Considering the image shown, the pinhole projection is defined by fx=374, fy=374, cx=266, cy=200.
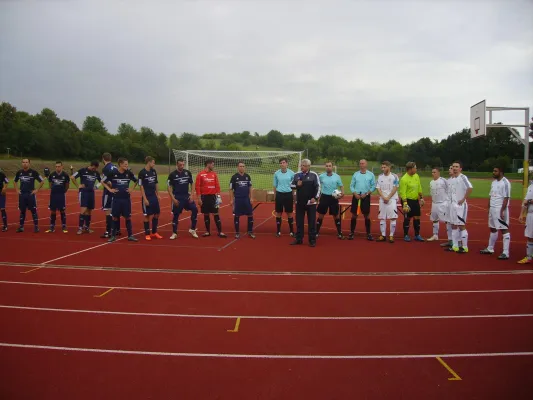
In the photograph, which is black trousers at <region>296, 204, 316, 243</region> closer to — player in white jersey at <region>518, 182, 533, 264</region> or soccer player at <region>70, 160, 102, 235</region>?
player in white jersey at <region>518, 182, 533, 264</region>

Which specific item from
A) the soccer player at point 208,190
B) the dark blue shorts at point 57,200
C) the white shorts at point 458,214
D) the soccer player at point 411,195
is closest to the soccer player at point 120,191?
the soccer player at point 208,190

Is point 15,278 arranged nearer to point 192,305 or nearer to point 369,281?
point 192,305

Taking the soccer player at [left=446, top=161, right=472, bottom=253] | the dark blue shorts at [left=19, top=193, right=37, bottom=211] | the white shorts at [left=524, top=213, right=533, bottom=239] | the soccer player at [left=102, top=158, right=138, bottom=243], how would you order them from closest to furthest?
the white shorts at [left=524, top=213, right=533, bottom=239] → the soccer player at [left=446, top=161, right=472, bottom=253] → the soccer player at [left=102, top=158, right=138, bottom=243] → the dark blue shorts at [left=19, top=193, right=37, bottom=211]

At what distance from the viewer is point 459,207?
28.6 ft

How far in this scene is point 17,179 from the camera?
10750mm

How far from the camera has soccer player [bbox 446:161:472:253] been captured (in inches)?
340

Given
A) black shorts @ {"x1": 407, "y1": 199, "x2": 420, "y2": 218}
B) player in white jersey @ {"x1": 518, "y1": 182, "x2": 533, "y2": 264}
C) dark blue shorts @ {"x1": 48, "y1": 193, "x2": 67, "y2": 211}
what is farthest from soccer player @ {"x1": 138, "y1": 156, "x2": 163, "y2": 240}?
player in white jersey @ {"x1": 518, "y1": 182, "x2": 533, "y2": 264}

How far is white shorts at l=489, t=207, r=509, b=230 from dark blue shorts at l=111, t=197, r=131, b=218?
345 inches

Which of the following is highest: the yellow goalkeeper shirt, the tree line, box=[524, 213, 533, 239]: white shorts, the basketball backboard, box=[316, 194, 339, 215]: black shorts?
the tree line

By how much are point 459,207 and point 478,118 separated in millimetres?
8057

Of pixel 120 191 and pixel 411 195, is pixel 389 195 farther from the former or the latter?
pixel 120 191

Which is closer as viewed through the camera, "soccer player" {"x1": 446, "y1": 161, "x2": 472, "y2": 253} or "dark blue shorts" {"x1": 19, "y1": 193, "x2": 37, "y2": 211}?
"soccer player" {"x1": 446, "y1": 161, "x2": 472, "y2": 253}

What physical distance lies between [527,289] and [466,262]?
183 centimetres

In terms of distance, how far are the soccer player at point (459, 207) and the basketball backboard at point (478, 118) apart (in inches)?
268
